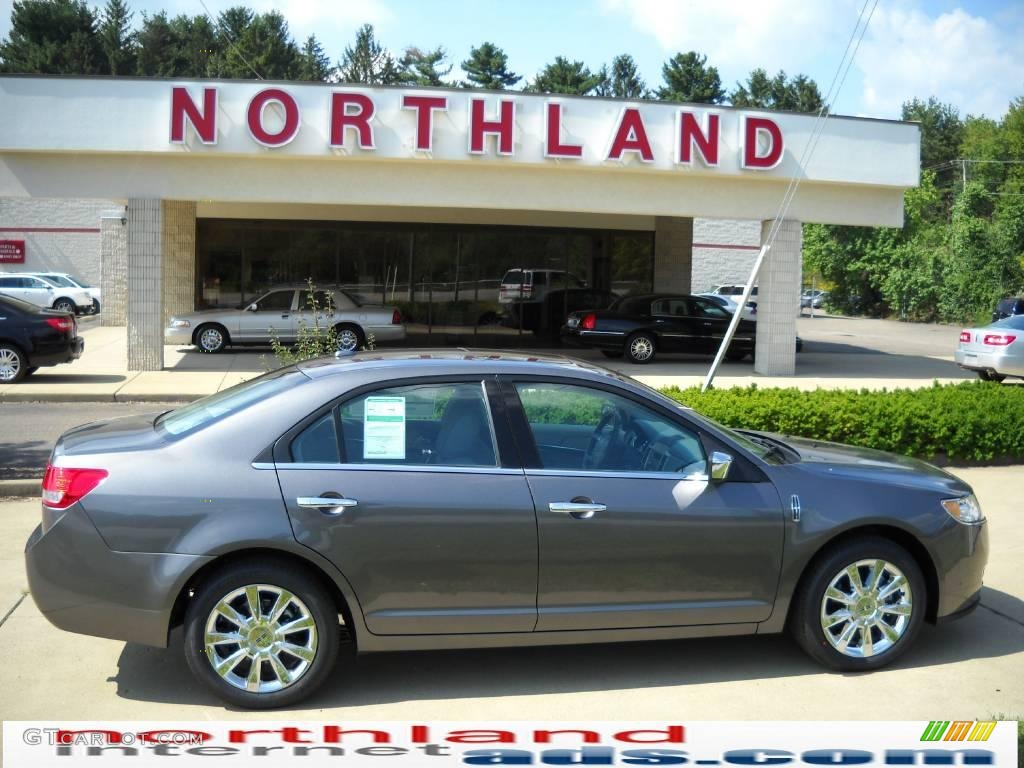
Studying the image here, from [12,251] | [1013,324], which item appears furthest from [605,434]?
[12,251]

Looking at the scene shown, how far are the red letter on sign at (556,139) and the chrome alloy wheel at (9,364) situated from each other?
9.05 metres

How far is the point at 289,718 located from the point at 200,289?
72.5 feet

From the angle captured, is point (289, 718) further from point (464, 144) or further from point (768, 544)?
point (464, 144)

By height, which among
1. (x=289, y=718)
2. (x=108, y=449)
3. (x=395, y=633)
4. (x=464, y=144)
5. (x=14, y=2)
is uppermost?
(x=14, y=2)

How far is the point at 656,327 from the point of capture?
22.6 meters

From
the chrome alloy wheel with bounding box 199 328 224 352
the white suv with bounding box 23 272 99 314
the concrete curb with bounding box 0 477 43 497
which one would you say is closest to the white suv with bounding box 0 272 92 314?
the white suv with bounding box 23 272 99 314

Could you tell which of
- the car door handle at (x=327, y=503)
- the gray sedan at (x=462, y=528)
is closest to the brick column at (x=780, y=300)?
the gray sedan at (x=462, y=528)

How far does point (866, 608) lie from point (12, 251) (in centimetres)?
4132

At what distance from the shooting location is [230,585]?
4.78 meters

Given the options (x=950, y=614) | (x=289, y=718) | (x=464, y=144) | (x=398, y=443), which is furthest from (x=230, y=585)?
(x=464, y=144)

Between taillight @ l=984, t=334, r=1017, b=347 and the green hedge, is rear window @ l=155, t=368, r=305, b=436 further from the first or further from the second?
taillight @ l=984, t=334, r=1017, b=347

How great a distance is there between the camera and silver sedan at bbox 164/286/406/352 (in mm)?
22641

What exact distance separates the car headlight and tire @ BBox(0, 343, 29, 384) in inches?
564

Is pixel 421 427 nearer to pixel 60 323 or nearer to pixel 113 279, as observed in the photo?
pixel 60 323
